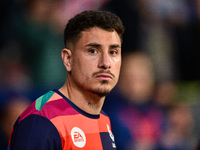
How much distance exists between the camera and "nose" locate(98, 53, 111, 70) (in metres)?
1.52

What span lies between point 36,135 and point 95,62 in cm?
65

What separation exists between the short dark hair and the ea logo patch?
683mm

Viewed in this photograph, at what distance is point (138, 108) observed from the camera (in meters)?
3.19

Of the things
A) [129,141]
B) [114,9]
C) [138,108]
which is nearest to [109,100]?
[138,108]

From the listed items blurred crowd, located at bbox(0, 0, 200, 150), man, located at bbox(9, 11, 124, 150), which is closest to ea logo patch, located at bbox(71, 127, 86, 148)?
man, located at bbox(9, 11, 124, 150)

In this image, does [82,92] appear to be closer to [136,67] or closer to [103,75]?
[103,75]

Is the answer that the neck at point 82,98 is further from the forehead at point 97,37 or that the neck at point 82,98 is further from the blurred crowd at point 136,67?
the blurred crowd at point 136,67

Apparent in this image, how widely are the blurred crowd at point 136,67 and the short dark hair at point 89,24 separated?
1374 millimetres

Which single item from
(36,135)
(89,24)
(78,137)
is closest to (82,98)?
(78,137)

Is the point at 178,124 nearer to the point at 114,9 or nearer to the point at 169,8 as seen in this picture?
the point at 169,8

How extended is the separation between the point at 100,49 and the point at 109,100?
1636 millimetres

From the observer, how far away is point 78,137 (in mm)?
1458

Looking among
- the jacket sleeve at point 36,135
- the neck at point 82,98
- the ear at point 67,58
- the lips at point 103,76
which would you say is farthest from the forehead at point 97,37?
the jacket sleeve at point 36,135

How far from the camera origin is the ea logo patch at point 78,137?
1.42 metres
